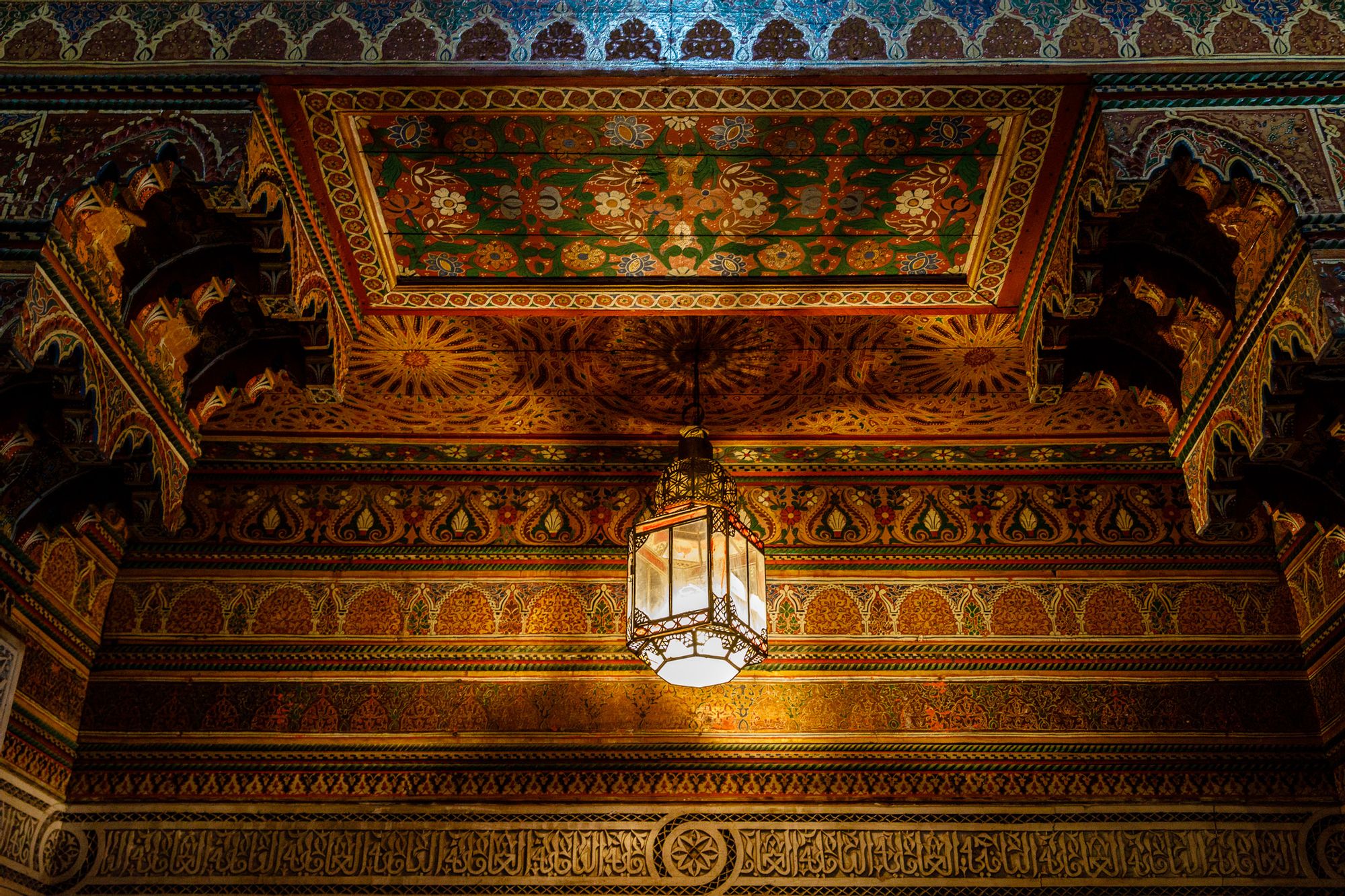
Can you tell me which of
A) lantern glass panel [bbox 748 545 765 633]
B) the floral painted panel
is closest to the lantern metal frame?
lantern glass panel [bbox 748 545 765 633]

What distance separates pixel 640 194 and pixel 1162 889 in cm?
Result: 322

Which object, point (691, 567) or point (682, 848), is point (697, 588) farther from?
point (682, 848)

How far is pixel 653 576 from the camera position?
13.3 feet

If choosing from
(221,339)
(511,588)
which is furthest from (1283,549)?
(221,339)

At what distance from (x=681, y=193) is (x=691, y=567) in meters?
1.25

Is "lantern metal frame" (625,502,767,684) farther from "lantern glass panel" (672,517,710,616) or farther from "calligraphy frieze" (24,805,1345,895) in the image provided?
"calligraphy frieze" (24,805,1345,895)

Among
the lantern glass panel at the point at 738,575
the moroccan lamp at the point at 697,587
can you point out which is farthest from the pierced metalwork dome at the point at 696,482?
the lantern glass panel at the point at 738,575

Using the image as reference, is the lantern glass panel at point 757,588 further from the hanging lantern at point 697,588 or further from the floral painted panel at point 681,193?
the floral painted panel at point 681,193

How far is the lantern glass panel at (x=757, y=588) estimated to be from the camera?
158 inches

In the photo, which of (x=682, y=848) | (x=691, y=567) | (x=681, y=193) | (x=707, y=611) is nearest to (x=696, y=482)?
(x=691, y=567)

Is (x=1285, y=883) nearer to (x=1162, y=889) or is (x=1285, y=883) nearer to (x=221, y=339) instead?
(x=1162, y=889)

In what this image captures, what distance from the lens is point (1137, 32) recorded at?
3.19 m

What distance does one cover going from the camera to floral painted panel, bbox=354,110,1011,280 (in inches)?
136

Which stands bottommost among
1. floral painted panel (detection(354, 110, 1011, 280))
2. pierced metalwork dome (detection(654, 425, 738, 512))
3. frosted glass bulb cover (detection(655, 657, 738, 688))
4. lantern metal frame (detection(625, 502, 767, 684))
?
frosted glass bulb cover (detection(655, 657, 738, 688))
